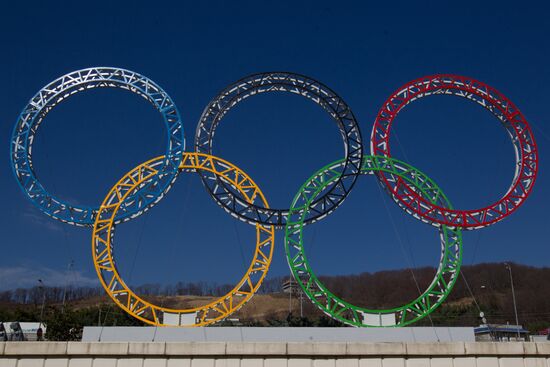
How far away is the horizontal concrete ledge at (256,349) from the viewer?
999cm

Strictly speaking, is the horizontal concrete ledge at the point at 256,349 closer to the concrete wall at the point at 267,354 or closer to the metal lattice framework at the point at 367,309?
the concrete wall at the point at 267,354

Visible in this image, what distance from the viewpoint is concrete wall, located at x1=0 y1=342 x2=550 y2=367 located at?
10.0m

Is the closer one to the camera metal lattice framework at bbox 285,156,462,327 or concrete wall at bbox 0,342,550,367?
concrete wall at bbox 0,342,550,367

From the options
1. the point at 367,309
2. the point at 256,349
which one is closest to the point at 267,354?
the point at 256,349

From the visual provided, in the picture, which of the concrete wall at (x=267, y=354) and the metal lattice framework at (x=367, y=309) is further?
the metal lattice framework at (x=367, y=309)

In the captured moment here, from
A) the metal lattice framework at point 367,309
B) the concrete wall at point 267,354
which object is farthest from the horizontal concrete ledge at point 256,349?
the metal lattice framework at point 367,309

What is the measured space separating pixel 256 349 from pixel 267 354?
0.83 feet

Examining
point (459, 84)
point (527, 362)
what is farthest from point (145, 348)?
point (459, 84)

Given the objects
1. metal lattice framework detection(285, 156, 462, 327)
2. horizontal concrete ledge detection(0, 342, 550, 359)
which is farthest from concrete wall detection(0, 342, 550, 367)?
metal lattice framework detection(285, 156, 462, 327)

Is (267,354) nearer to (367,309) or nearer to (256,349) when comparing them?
(256,349)

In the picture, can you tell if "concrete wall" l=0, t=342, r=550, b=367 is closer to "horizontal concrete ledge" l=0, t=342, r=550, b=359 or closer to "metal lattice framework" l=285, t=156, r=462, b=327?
"horizontal concrete ledge" l=0, t=342, r=550, b=359

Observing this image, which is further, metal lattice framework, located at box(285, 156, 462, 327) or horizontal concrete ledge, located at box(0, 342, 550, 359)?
metal lattice framework, located at box(285, 156, 462, 327)

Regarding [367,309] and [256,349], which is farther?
[367,309]

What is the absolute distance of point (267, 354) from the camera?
10438mm
